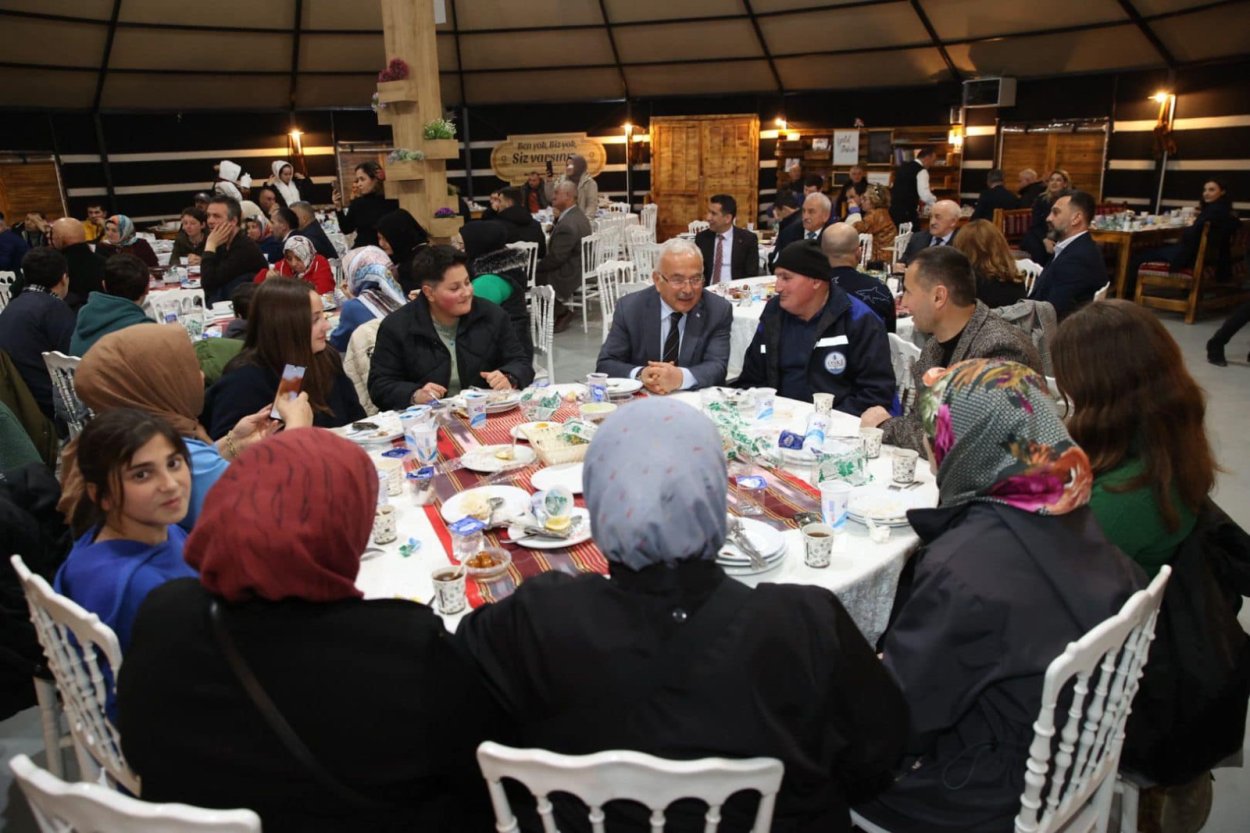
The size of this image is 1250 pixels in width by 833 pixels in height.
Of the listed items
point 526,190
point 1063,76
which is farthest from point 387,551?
point 1063,76

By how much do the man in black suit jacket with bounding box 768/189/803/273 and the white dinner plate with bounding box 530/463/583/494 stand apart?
3753mm

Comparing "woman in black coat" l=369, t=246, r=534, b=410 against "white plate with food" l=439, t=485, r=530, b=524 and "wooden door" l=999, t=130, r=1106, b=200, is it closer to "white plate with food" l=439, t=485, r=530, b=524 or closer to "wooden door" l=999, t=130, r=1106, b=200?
"white plate with food" l=439, t=485, r=530, b=524

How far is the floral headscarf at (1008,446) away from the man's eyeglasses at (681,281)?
6.65 ft

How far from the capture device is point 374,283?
176 inches

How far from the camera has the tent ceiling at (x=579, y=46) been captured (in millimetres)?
10070

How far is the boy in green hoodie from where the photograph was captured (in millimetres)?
4176

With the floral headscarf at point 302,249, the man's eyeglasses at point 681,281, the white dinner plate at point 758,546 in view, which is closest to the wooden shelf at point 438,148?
the floral headscarf at point 302,249

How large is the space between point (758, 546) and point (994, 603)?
0.58 meters

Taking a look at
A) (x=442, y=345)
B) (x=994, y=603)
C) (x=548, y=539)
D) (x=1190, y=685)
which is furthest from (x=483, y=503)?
(x=1190, y=685)

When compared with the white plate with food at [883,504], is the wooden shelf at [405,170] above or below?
above

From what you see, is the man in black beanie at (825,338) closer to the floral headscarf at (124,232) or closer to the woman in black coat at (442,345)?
the woman in black coat at (442,345)

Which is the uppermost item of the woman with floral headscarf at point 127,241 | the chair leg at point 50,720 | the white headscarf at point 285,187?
the white headscarf at point 285,187

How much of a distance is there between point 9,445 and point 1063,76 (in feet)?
39.5

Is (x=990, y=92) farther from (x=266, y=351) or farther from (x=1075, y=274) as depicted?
(x=266, y=351)
